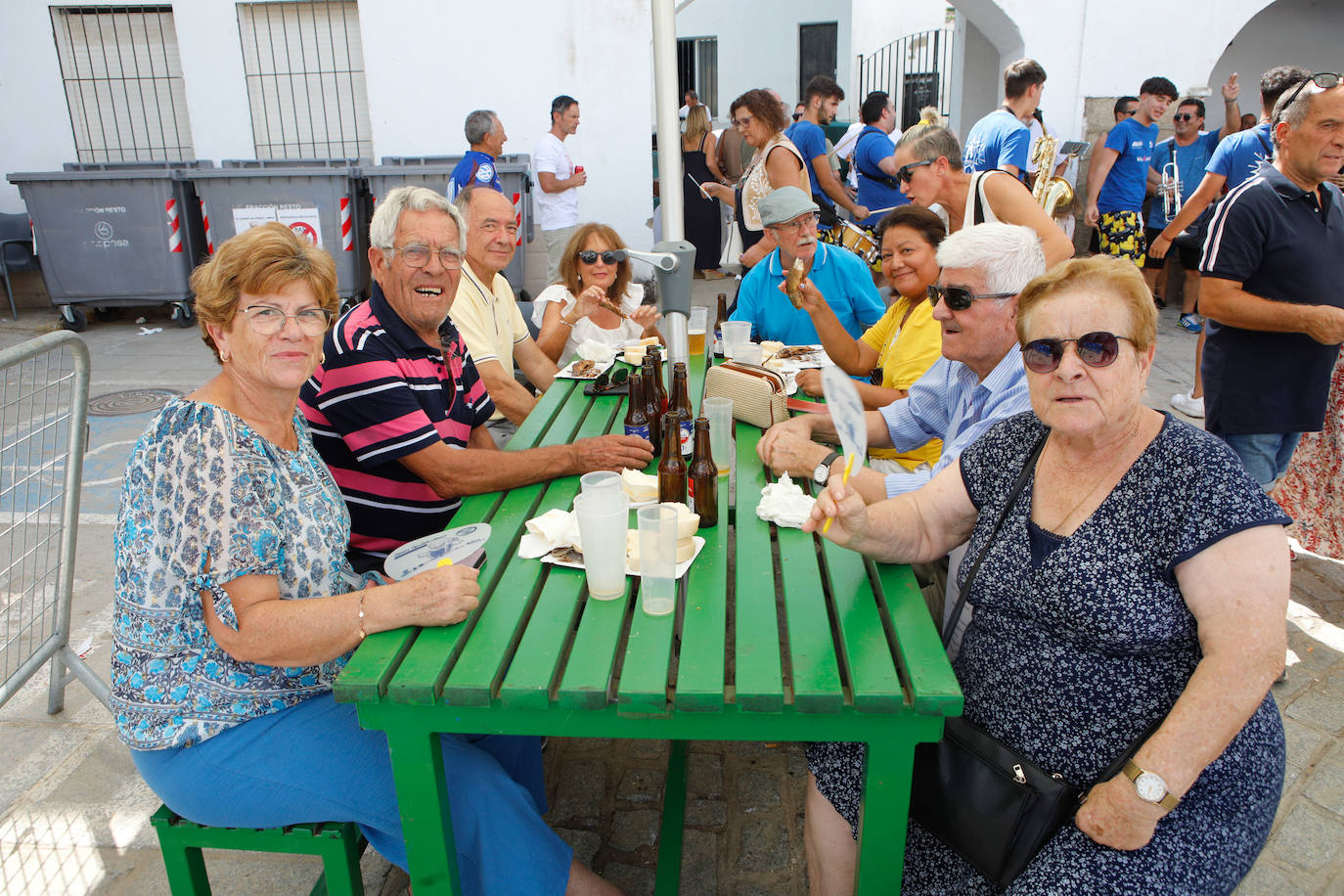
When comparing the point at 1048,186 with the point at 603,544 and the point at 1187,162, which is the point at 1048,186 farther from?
the point at 1187,162

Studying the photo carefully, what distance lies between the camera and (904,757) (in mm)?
1650

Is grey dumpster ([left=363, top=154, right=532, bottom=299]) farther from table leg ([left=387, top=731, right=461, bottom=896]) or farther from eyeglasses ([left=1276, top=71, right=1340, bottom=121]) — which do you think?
table leg ([left=387, top=731, right=461, bottom=896])

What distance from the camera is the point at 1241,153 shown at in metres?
5.30

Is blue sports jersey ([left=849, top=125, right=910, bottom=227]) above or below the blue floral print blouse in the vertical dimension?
above

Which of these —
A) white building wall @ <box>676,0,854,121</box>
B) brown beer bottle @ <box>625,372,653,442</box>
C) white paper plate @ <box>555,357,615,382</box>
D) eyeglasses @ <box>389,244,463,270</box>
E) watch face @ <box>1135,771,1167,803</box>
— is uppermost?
white building wall @ <box>676,0,854,121</box>

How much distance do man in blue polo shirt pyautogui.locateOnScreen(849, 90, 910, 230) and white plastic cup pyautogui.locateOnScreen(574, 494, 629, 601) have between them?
231 inches

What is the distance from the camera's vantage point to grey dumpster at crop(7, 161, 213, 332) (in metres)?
8.11

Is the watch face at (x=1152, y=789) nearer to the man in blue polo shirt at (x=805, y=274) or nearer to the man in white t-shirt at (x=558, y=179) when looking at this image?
the man in blue polo shirt at (x=805, y=274)

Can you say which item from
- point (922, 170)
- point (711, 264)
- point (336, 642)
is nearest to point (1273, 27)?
point (711, 264)

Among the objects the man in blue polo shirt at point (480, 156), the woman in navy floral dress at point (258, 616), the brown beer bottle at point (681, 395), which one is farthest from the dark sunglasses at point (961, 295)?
the man in blue polo shirt at point (480, 156)

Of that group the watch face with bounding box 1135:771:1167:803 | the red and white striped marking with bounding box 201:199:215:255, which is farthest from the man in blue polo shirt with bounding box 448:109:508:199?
the watch face with bounding box 1135:771:1167:803

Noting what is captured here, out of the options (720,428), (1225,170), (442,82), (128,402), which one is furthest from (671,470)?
(442,82)

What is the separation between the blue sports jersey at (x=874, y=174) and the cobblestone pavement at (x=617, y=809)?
4993mm

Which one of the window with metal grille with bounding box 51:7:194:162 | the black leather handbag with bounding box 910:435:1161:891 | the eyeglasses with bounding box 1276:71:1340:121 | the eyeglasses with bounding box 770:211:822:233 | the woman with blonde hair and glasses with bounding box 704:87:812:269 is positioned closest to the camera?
the black leather handbag with bounding box 910:435:1161:891
